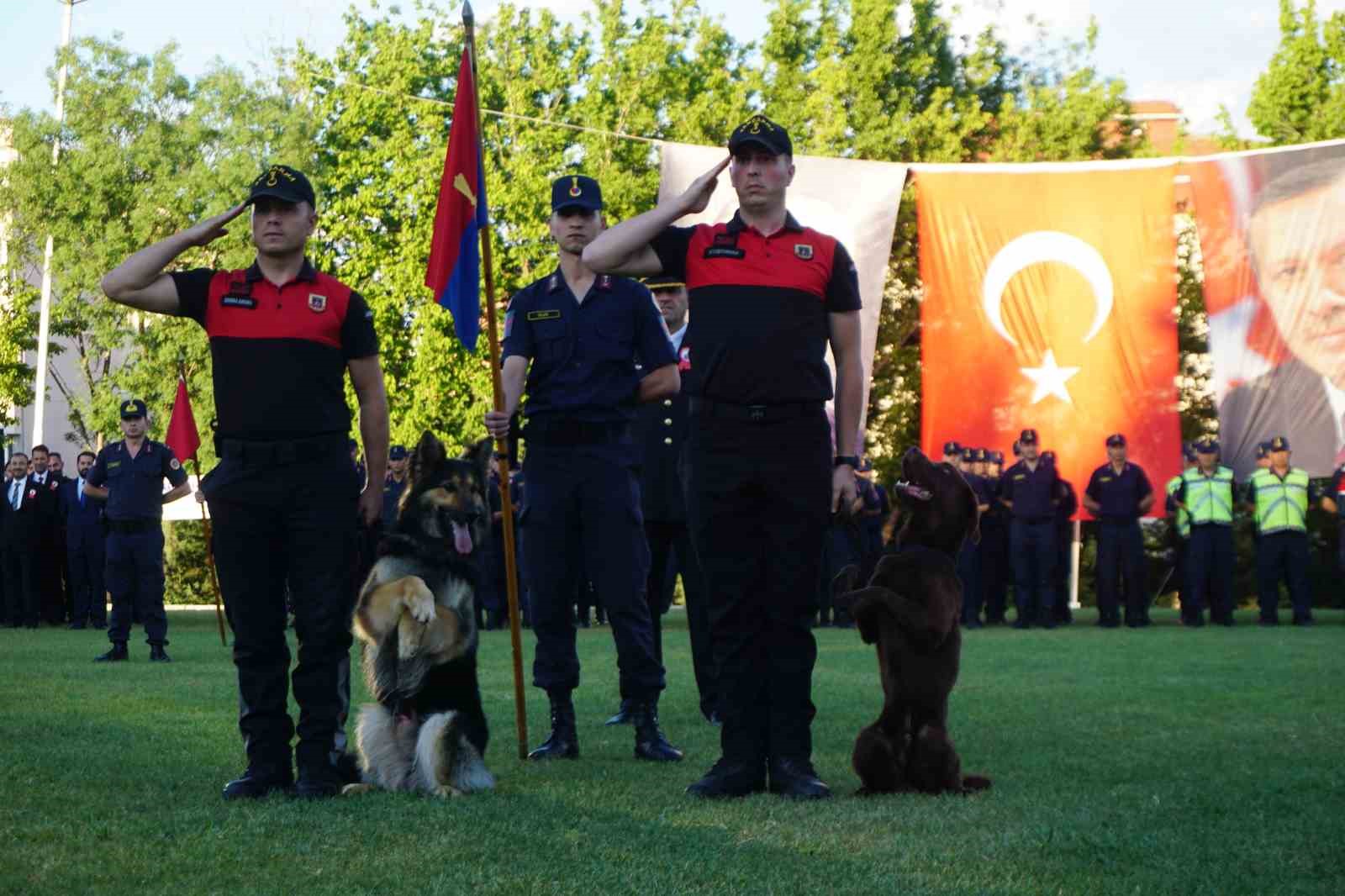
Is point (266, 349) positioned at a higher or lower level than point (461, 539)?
higher

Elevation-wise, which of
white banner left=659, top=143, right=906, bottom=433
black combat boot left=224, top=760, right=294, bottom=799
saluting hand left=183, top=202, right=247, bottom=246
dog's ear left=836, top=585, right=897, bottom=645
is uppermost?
white banner left=659, top=143, right=906, bottom=433

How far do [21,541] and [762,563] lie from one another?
61.6 feet

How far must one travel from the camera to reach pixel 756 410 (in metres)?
6.23

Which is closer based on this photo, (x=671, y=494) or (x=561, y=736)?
(x=561, y=736)

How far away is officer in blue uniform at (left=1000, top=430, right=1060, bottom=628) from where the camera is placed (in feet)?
69.6

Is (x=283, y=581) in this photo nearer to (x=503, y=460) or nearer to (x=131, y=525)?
(x=503, y=460)

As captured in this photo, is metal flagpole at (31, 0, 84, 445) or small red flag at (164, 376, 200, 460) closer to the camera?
small red flag at (164, 376, 200, 460)

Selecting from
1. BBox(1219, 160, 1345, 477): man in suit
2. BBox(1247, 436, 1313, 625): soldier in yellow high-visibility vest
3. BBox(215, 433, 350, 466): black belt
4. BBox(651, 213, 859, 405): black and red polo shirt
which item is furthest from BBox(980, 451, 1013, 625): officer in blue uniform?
BBox(215, 433, 350, 466): black belt

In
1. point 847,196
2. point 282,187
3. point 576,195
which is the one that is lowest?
point 282,187

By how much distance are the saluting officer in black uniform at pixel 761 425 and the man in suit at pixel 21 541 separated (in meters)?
18.5

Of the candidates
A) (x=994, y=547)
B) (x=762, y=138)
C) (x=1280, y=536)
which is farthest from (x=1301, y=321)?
(x=762, y=138)

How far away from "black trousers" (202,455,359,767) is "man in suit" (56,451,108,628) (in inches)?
668

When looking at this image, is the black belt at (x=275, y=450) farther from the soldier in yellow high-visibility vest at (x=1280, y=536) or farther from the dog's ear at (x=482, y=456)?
the soldier in yellow high-visibility vest at (x=1280, y=536)

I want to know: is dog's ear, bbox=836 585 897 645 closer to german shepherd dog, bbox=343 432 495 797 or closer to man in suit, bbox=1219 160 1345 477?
german shepherd dog, bbox=343 432 495 797
